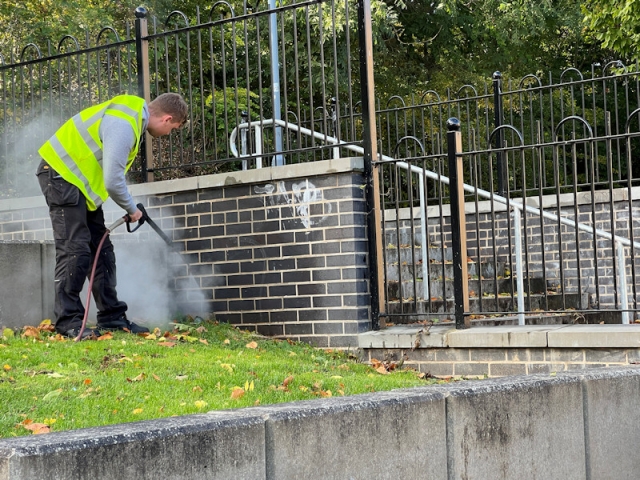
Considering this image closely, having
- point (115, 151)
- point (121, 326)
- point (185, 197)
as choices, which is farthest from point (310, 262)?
point (115, 151)

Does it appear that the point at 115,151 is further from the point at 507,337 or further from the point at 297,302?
the point at 507,337

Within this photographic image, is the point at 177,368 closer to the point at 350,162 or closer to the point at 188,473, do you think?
the point at 350,162

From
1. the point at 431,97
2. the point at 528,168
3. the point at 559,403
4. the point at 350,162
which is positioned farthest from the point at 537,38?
the point at 559,403

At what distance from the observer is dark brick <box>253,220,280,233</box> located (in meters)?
7.98

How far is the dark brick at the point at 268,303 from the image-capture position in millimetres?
7980

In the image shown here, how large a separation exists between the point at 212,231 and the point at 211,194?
0.32 metres

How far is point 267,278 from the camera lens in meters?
8.04

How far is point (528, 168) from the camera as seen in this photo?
16188 millimetres

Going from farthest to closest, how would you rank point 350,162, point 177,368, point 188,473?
point 350,162
point 177,368
point 188,473

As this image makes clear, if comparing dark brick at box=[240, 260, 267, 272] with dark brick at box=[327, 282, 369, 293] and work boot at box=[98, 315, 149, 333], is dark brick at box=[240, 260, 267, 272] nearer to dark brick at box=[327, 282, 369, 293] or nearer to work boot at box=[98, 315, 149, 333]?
dark brick at box=[327, 282, 369, 293]

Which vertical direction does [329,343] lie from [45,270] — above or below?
below

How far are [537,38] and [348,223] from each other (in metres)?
17.0

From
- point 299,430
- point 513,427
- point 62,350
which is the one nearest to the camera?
point 299,430

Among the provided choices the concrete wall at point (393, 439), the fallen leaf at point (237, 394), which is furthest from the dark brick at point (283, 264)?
the concrete wall at point (393, 439)
